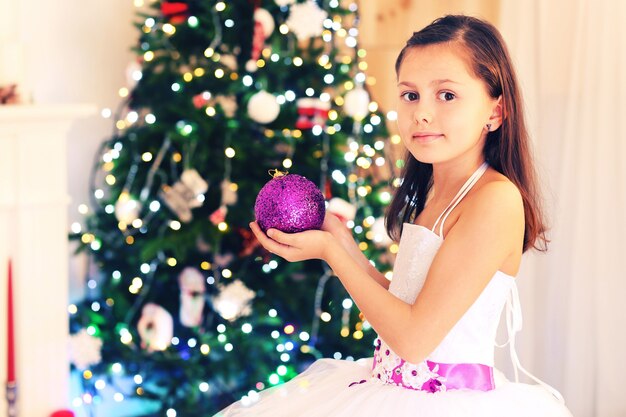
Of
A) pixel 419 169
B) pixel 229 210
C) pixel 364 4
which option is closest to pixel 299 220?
pixel 419 169

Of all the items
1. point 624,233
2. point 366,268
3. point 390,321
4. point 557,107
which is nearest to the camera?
point 390,321

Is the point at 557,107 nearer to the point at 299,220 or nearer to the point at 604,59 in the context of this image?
the point at 604,59

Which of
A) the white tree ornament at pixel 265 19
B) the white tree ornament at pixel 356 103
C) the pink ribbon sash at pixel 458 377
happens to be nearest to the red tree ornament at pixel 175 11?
the white tree ornament at pixel 265 19

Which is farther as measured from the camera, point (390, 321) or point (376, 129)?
point (376, 129)

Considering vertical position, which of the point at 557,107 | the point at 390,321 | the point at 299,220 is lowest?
the point at 390,321

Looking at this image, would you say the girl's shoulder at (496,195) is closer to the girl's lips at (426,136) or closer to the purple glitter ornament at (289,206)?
the girl's lips at (426,136)

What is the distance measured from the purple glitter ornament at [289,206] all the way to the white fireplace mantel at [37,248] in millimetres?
1370

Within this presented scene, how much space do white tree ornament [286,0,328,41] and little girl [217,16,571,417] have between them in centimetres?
125

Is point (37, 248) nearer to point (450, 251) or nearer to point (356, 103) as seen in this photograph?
point (356, 103)

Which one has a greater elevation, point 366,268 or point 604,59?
point 604,59

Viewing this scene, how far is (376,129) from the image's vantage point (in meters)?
3.09

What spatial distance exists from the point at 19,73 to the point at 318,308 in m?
1.35

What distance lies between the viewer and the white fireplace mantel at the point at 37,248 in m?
2.73

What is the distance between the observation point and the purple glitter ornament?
1.58 meters
